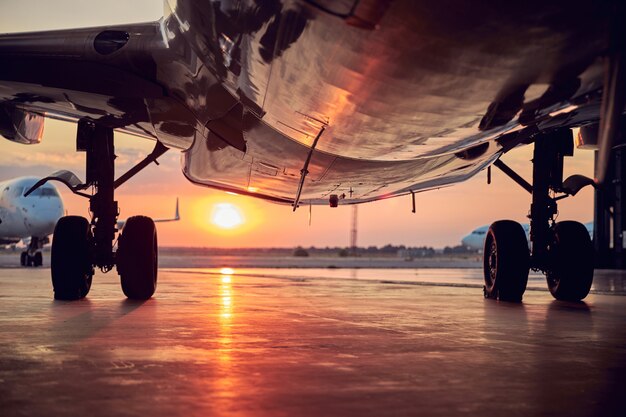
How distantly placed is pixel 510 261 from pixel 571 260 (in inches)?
34.4

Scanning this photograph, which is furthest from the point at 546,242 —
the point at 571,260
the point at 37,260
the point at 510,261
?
the point at 37,260

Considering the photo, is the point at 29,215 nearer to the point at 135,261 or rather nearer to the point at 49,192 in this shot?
the point at 49,192

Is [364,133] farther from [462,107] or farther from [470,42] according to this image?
[470,42]

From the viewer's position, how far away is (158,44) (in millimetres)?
8945

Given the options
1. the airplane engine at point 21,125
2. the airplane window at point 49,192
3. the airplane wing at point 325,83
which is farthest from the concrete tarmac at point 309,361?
the airplane window at point 49,192

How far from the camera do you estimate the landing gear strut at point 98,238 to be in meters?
11.6

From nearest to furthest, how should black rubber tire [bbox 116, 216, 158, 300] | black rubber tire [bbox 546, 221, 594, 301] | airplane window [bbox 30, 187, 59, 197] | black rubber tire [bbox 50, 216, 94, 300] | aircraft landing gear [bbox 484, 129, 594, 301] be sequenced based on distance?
black rubber tire [bbox 50, 216, 94, 300] → aircraft landing gear [bbox 484, 129, 594, 301] → black rubber tire [bbox 546, 221, 594, 301] → black rubber tire [bbox 116, 216, 158, 300] → airplane window [bbox 30, 187, 59, 197]

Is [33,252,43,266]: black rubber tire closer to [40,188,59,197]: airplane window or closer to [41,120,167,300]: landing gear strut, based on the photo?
[40,188,59,197]: airplane window

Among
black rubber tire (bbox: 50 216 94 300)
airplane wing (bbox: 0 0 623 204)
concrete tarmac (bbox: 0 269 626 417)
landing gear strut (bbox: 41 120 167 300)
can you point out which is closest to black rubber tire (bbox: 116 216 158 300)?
landing gear strut (bbox: 41 120 167 300)

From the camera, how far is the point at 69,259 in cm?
1156

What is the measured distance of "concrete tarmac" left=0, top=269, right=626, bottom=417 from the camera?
398cm

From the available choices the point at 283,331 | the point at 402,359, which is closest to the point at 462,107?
the point at 402,359

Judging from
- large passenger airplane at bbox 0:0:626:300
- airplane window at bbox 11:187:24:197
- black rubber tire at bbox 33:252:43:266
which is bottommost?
black rubber tire at bbox 33:252:43:266

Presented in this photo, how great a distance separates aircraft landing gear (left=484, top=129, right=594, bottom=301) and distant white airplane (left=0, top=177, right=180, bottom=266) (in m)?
26.6
